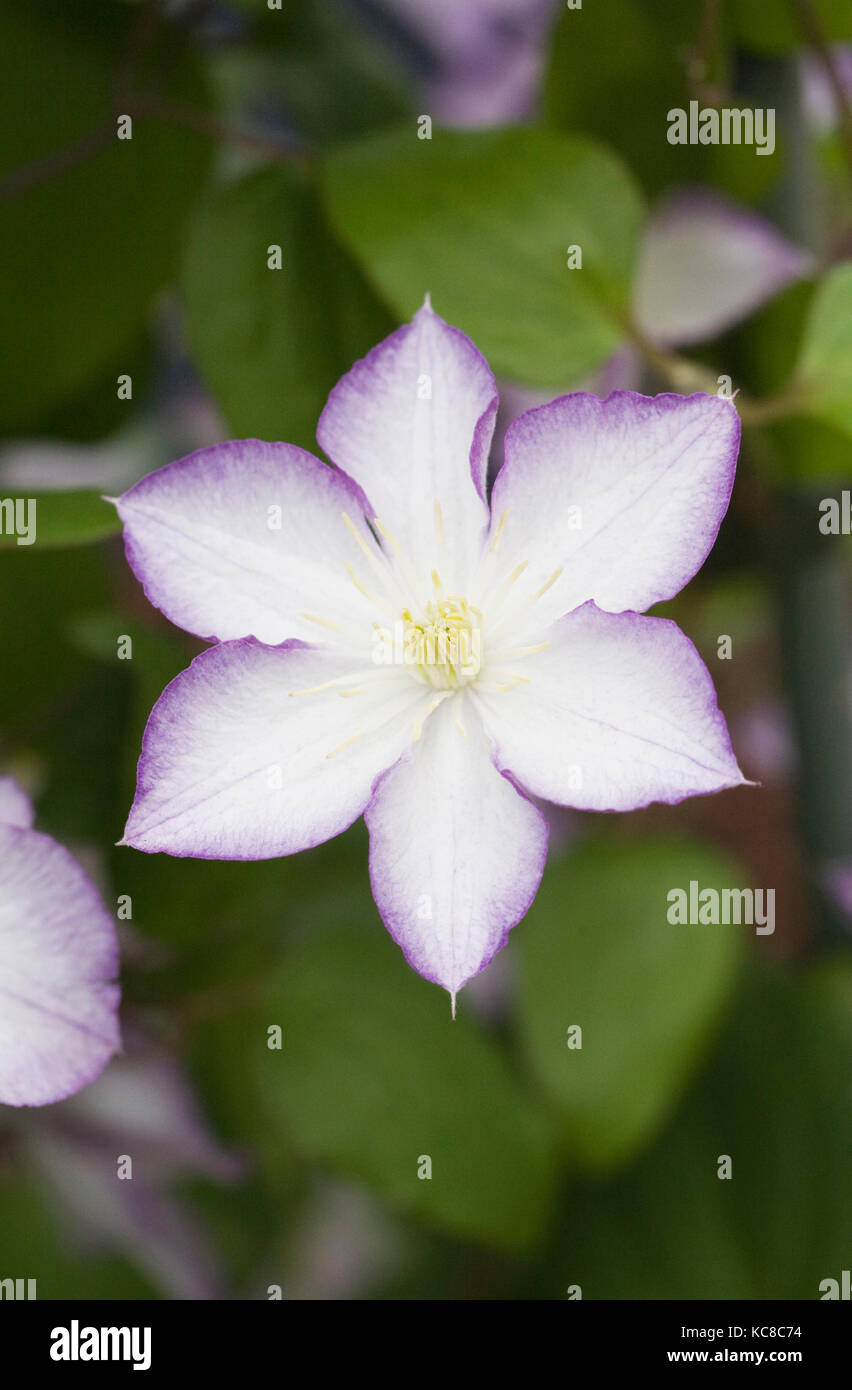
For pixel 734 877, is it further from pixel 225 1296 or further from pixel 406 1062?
pixel 225 1296

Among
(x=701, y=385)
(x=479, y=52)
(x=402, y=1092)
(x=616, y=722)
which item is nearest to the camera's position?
(x=616, y=722)

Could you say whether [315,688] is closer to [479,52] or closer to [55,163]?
[55,163]

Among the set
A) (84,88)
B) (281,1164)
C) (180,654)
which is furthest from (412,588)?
(281,1164)

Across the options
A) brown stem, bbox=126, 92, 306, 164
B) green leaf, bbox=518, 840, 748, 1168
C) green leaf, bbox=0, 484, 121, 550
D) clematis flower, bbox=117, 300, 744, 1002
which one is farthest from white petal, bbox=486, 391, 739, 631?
green leaf, bbox=518, 840, 748, 1168

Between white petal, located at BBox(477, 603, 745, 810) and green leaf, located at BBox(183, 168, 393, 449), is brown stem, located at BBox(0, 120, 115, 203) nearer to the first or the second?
green leaf, located at BBox(183, 168, 393, 449)

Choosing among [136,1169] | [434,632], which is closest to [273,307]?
[434,632]
